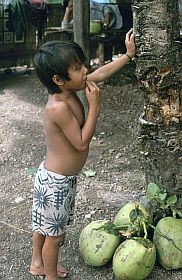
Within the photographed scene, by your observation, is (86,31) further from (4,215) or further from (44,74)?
(44,74)

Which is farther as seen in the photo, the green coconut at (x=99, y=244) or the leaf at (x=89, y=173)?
the leaf at (x=89, y=173)

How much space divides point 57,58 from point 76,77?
0.43 ft

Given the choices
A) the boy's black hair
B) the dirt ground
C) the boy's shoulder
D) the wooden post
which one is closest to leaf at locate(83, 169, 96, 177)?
the dirt ground

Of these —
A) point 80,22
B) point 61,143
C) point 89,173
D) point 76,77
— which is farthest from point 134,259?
point 80,22

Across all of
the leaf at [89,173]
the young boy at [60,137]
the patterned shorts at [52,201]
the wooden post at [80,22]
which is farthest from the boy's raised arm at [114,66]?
the wooden post at [80,22]

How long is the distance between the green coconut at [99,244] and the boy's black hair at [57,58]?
0.92 m

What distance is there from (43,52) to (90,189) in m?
1.75

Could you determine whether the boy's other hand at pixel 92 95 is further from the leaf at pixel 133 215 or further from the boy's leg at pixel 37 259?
the boy's leg at pixel 37 259

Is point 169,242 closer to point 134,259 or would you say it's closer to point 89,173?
point 134,259

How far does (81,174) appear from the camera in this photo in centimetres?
441

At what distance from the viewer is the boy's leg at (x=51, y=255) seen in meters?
2.83

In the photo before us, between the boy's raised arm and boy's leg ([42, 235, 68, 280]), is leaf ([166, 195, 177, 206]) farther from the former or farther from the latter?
the boy's raised arm

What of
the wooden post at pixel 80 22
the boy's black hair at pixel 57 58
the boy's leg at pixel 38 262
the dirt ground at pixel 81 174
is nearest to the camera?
the boy's black hair at pixel 57 58

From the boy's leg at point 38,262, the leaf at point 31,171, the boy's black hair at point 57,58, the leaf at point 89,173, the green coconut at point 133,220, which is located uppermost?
the boy's black hair at point 57,58
